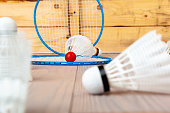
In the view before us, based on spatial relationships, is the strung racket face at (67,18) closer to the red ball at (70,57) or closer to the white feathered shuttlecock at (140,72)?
the red ball at (70,57)

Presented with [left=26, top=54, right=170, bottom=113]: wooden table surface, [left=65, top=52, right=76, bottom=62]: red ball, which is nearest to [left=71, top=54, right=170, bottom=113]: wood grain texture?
[left=26, top=54, right=170, bottom=113]: wooden table surface

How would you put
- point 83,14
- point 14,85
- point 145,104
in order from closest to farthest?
point 14,85, point 145,104, point 83,14

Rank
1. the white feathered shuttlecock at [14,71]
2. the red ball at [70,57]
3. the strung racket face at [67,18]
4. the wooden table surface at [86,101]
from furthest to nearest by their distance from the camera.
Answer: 1. the strung racket face at [67,18]
2. the red ball at [70,57]
3. the wooden table surface at [86,101]
4. the white feathered shuttlecock at [14,71]

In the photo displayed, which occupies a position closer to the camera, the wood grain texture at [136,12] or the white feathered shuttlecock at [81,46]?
the white feathered shuttlecock at [81,46]

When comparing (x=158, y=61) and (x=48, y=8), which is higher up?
(x=48, y=8)

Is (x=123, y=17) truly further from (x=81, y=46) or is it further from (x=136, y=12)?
(x=81, y=46)

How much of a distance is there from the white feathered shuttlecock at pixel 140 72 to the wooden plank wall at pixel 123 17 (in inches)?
50.7

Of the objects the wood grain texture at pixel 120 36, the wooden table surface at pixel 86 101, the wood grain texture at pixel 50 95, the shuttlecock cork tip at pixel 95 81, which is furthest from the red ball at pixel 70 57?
the wood grain texture at pixel 120 36

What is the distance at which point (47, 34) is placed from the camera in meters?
1.72

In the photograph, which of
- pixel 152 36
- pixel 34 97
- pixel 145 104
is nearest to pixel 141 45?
pixel 152 36

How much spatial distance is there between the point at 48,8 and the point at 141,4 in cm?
78

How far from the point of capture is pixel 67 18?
1.74 metres

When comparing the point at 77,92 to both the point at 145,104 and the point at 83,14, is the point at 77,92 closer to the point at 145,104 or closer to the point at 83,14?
the point at 145,104

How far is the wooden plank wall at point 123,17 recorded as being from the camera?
5.75 feet
